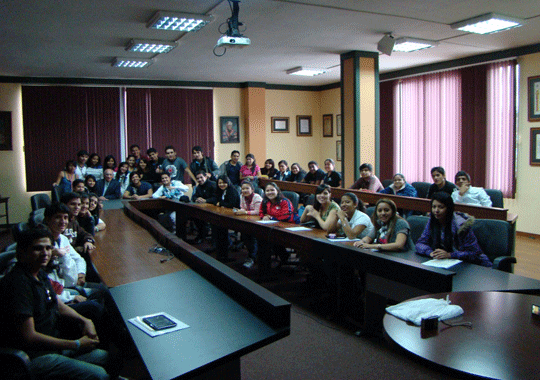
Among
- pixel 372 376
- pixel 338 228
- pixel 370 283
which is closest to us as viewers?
pixel 372 376

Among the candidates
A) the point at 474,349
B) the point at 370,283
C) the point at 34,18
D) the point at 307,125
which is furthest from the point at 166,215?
the point at 474,349

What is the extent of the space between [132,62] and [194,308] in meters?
6.57

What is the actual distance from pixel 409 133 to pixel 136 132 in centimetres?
582

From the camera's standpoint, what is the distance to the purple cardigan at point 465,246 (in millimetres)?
3422

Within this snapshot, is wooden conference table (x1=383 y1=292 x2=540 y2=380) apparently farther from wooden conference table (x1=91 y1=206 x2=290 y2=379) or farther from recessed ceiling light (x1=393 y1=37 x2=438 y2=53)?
recessed ceiling light (x1=393 y1=37 x2=438 y2=53)

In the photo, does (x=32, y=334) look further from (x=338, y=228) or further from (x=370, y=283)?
(x=338, y=228)

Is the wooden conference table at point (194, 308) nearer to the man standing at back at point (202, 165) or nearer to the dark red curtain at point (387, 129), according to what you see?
the man standing at back at point (202, 165)

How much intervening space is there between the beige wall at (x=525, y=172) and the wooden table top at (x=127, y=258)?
608 centimetres

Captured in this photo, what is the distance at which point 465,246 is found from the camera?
3.50m

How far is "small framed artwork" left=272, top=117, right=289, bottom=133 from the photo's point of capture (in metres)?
11.5

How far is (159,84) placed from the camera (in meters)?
10.2

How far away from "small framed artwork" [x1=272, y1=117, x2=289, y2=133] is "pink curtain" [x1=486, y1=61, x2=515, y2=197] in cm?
501

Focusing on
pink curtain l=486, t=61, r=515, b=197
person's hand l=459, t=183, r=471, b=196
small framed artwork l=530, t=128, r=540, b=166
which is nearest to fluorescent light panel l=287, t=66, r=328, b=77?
pink curtain l=486, t=61, r=515, b=197

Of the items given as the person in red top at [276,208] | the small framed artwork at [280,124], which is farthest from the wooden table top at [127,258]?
the small framed artwork at [280,124]
